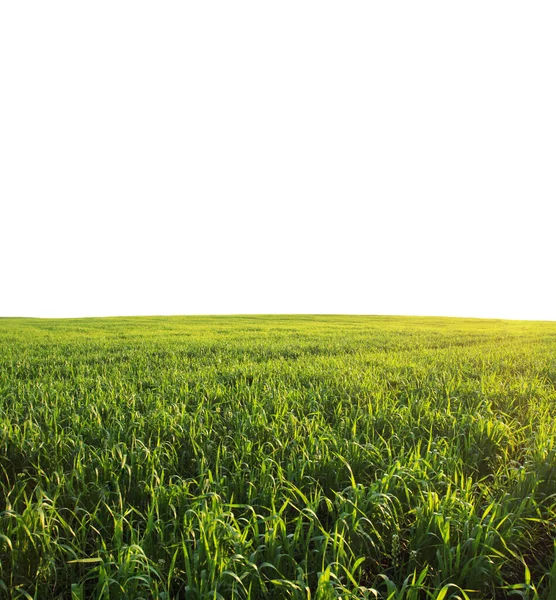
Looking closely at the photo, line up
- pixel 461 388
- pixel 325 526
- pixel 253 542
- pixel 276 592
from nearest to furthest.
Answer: pixel 276 592, pixel 253 542, pixel 325 526, pixel 461 388

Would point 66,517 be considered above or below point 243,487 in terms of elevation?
below

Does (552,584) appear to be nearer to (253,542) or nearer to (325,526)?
(325,526)

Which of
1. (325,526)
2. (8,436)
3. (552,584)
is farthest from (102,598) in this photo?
(8,436)

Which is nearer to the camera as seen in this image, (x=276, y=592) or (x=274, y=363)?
(x=276, y=592)

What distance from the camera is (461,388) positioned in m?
7.23

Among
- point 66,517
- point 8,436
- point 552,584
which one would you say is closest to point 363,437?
point 552,584

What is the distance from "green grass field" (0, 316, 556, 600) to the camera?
246 centimetres

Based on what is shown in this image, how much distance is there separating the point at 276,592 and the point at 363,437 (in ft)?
8.42

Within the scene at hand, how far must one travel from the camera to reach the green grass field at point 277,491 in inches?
96.7

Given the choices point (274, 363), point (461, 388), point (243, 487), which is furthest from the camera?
point (274, 363)

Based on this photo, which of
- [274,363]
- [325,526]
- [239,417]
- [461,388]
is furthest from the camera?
[274,363]

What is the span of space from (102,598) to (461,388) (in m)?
6.49

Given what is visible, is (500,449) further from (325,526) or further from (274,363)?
(274,363)

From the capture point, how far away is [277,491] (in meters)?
3.37
